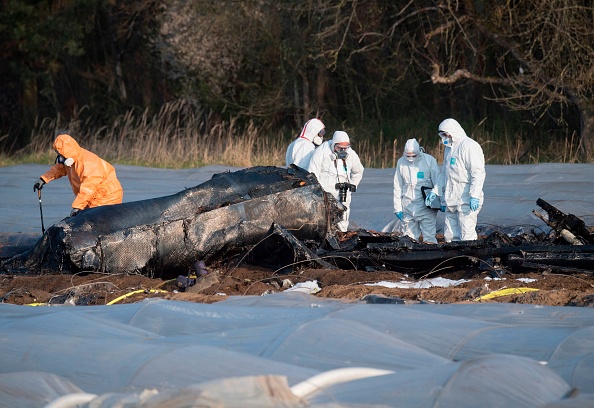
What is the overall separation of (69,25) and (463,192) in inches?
831

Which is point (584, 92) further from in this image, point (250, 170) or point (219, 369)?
point (219, 369)

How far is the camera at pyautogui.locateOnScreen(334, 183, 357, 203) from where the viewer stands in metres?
11.4

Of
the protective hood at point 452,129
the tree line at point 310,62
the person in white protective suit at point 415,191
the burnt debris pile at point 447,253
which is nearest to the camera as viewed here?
the burnt debris pile at point 447,253

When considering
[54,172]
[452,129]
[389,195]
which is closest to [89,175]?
[54,172]

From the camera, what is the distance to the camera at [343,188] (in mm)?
11422

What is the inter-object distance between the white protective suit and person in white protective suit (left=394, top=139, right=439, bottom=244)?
47 centimetres

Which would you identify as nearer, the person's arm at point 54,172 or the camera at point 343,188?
the person's arm at point 54,172

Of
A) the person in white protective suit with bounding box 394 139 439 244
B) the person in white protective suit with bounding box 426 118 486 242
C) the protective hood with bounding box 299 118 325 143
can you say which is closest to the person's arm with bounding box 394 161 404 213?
the person in white protective suit with bounding box 394 139 439 244

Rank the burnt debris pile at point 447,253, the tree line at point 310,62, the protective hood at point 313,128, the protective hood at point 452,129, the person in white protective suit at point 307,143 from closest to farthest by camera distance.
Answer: the burnt debris pile at point 447,253 < the protective hood at point 452,129 < the person in white protective suit at point 307,143 < the protective hood at point 313,128 < the tree line at point 310,62

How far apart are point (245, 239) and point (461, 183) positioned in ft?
9.90

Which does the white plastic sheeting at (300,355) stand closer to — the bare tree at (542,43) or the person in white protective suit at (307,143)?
the person in white protective suit at (307,143)

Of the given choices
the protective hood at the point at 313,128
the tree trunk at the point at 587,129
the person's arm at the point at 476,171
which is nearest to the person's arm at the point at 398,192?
the person's arm at the point at 476,171

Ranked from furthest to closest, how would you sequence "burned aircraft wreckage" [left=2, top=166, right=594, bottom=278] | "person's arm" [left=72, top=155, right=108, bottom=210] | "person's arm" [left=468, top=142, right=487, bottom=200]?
"person's arm" [left=468, top=142, right=487, bottom=200]
"person's arm" [left=72, top=155, right=108, bottom=210]
"burned aircraft wreckage" [left=2, top=166, right=594, bottom=278]

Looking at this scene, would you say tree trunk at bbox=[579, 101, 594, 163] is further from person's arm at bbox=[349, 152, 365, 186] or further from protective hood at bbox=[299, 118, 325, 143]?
person's arm at bbox=[349, 152, 365, 186]
